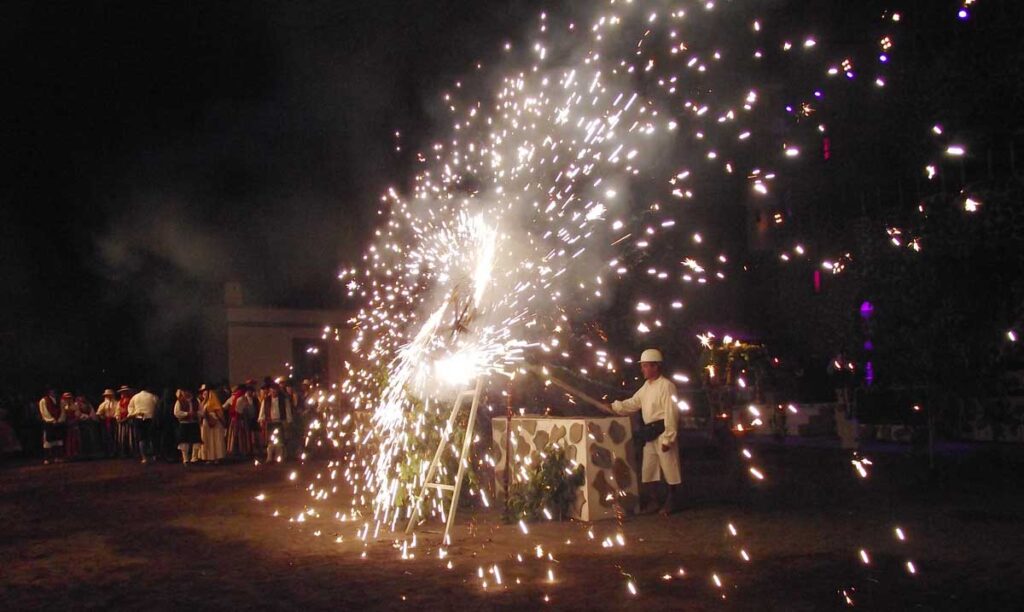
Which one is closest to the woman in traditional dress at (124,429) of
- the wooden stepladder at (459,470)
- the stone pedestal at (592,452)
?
the wooden stepladder at (459,470)

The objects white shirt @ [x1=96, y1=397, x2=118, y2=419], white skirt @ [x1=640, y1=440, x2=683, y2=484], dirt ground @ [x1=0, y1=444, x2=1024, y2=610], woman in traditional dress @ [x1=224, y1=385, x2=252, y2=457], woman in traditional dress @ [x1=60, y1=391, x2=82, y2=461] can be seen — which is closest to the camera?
dirt ground @ [x1=0, y1=444, x2=1024, y2=610]

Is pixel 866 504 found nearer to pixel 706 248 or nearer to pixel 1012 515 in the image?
pixel 1012 515

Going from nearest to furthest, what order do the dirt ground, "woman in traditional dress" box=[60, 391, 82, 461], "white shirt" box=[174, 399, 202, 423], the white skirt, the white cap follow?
1. the dirt ground
2. the white skirt
3. the white cap
4. "white shirt" box=[174, 399, 202, 423]
5. "woman in traditional dress" box=[60, 391, 82, 461]

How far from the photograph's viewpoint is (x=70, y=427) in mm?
20719

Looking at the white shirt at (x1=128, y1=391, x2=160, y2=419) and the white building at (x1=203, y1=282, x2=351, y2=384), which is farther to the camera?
the white building at (x1=203, y1=282, x2=351, y2=384)

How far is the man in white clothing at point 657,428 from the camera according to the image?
9242 mm

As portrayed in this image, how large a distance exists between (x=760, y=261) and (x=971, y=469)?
4.53 metres

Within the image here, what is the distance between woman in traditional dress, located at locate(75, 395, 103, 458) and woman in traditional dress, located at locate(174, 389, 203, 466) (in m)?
4.63

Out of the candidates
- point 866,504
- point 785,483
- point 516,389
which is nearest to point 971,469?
point 785,483

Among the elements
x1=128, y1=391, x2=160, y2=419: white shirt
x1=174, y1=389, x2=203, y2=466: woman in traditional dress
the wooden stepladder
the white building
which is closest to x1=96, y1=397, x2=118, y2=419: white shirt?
x1=128, y1=391, x2=160, y2=419: white shirt

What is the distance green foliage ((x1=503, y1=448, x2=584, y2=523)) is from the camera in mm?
8984

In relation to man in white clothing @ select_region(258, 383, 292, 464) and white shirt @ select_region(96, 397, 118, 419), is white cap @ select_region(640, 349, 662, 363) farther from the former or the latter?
white shirt @ select_region(96, 397, 118, 419)

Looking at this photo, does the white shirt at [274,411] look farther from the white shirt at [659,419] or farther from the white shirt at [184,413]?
the white shirt at [659,419]

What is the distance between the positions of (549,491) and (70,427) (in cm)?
1581
